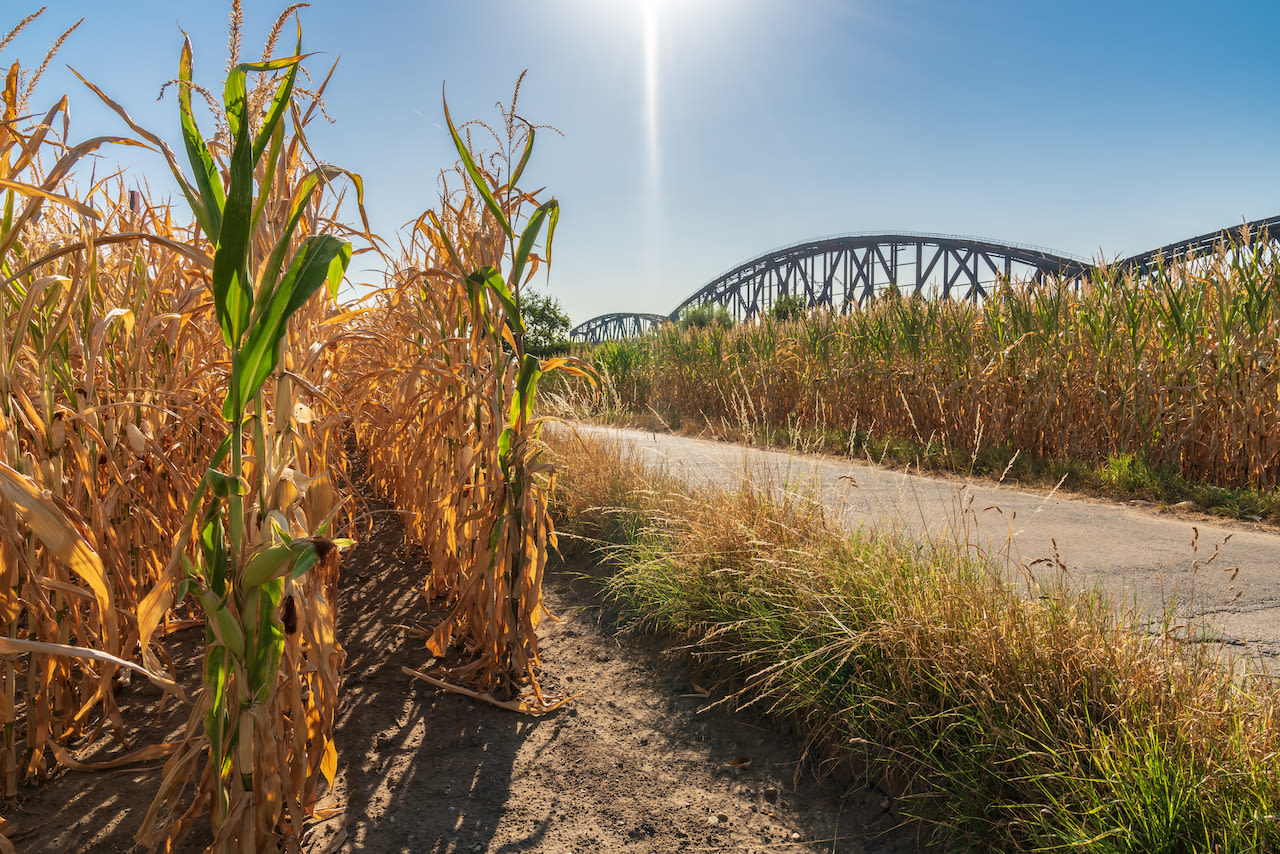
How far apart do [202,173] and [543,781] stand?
5.51 ft

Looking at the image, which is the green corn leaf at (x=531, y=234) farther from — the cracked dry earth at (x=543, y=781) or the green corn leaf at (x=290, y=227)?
the cracked dry earth at (x=543, y=781)

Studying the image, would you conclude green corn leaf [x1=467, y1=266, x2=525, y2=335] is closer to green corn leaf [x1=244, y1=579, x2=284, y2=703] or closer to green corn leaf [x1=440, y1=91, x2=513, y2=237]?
green corn leaf [x1=440, y1=91, x2=513, y2=237]

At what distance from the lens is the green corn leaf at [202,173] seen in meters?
1.13

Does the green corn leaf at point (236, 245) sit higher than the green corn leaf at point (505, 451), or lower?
higher

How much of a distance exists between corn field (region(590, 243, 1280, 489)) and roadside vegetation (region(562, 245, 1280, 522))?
2cm

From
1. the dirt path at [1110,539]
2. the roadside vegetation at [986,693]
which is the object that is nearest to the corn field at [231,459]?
the roadside vegetation at [986,693]

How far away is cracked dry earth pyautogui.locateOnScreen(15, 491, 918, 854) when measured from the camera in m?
1.64

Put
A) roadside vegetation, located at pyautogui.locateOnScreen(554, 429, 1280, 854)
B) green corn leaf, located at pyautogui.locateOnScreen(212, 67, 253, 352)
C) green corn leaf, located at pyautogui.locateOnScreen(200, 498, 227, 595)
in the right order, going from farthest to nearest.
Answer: roadside vegetation, located at pyautogui.locateOnScreen(554, 429, 1280, 854)
green corn leaf, located at pyautogui.locateOnScreen(200, 498, 227, 595)
green corn leaf, located at pyautogui.locateOnScreen(212, 67, 253, 352)

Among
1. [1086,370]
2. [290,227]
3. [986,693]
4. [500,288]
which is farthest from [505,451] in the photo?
[1086,370]

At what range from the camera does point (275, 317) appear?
1.14 metres

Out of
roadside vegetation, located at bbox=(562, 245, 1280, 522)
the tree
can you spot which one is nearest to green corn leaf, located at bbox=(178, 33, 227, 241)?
roadside vegetation, located at bbox=(562, 245, 1280, 522)

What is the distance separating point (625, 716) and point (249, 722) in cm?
131

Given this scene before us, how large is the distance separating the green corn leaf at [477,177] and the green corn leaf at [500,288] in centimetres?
16

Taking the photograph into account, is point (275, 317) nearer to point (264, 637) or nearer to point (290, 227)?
point (290, 227)
